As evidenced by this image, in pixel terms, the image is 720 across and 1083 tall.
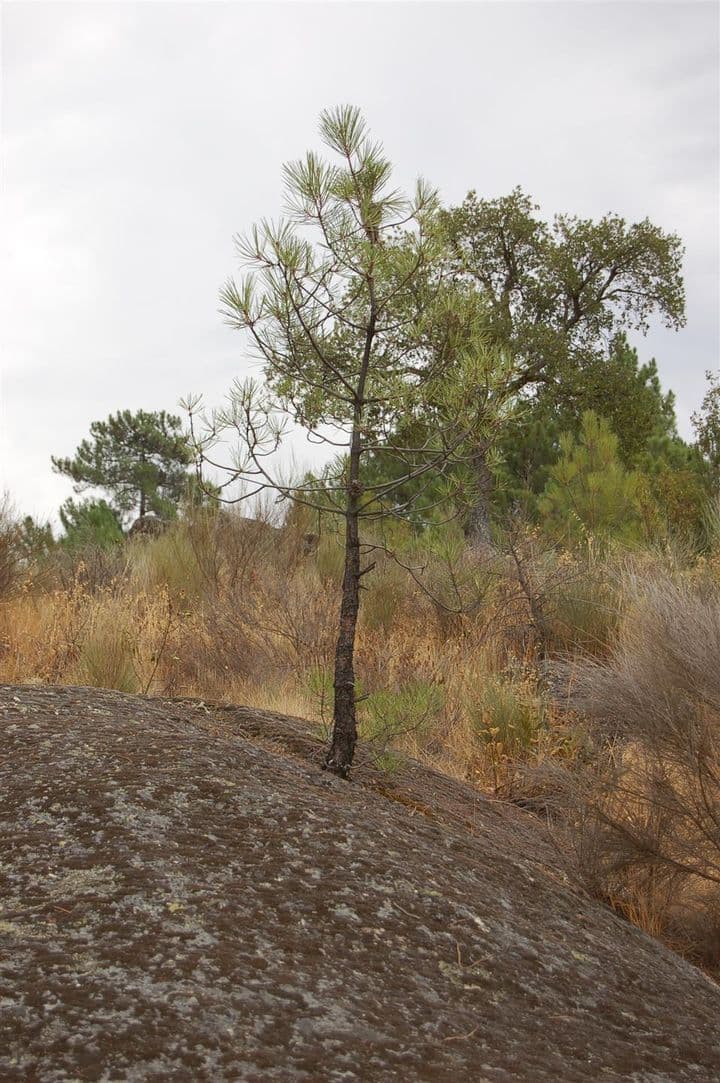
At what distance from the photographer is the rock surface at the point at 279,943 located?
5.20ft

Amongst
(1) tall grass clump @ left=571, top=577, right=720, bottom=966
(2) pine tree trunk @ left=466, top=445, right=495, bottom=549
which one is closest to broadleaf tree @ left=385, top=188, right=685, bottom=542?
(2) pine tree trunk @ left=466, top=445, right=495, bottom=549

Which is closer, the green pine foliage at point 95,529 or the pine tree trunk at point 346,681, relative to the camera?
the pine tree trunk at point 346,681

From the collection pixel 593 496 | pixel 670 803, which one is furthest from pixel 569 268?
pixel 670 803

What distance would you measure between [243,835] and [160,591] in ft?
23.4

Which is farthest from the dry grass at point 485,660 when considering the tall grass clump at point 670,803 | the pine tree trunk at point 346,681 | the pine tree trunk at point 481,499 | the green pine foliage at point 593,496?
the green pine foliage at point 593,496

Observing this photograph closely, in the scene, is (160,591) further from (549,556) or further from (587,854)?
(587,854)

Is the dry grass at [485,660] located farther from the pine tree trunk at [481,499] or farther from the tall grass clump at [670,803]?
the pine tree trunk at [481,499]

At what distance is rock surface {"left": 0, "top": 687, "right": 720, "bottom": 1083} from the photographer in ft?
5.20

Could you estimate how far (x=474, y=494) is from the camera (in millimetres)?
4383

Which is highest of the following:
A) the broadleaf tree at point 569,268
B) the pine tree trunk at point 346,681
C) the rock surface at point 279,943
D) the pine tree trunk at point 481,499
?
the broadleaf tree at point 569,268

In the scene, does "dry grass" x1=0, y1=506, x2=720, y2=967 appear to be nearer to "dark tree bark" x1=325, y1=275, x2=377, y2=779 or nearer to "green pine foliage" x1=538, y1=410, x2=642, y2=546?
"dark tree bark" x1=325, y1=275, x2=377, y2=779

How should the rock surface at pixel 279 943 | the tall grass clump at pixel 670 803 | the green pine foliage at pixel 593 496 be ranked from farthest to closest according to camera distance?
the green pine foliage at pixel 593 496 → the tall grass clump at pixel 670 803 → the rock surface at pixel 279 943

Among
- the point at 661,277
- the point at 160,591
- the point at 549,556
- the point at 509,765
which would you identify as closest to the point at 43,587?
the point at 160,591

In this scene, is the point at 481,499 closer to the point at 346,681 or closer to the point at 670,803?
the point at 346,681
